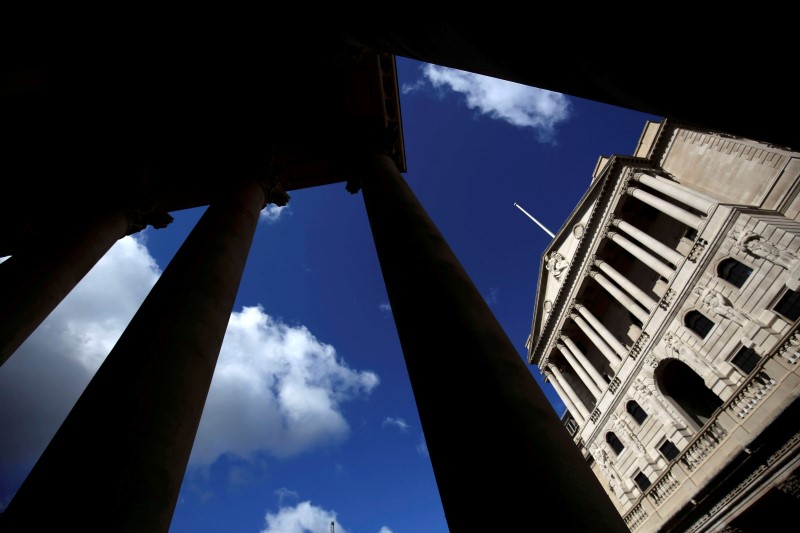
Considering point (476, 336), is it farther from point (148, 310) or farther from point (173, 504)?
point (148, 310)

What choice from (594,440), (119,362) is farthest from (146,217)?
(594,440)

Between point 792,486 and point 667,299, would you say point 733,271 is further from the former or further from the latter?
point 792,486

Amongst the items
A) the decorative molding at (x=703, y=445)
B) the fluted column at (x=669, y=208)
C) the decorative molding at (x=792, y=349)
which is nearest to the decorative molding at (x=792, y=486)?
the decorative molding at (x=703, y=445)

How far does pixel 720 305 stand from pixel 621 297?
9.37 meters

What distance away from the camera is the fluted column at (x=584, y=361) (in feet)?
117

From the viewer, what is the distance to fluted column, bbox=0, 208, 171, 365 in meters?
7.88

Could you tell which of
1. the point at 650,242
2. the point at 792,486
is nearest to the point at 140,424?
the point at 792,486

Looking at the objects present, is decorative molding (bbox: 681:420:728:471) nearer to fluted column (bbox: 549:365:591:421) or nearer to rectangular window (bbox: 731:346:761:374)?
rectangular window (bbox: 731:346:761:374)

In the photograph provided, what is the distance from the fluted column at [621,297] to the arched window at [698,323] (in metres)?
4.07

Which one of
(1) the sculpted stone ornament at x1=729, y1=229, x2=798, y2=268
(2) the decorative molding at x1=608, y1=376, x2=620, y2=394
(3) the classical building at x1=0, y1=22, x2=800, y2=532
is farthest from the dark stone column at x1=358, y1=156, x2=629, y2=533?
(2) the decorative molding at x1=608, y1=376, x2=620, y2=394

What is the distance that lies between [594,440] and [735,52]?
1515 inches

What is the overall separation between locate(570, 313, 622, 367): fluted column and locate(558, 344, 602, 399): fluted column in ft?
8.95

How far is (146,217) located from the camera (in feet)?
38.8

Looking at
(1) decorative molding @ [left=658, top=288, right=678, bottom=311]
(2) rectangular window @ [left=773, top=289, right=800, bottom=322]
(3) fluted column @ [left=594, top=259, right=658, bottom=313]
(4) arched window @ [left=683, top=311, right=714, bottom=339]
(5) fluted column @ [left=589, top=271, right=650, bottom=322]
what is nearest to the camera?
(2) rectangular window @ [left=773, top=289, right=800, bottom=322]
